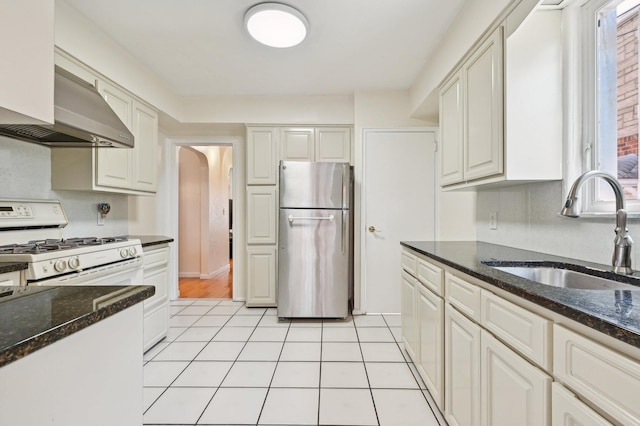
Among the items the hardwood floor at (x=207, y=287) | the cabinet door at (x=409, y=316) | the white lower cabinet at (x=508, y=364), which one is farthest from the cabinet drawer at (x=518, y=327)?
the hardwood floor at (x=207, y=287)

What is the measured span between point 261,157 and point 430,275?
235 centimetres

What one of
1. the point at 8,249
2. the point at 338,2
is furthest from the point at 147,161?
the point at 338,2

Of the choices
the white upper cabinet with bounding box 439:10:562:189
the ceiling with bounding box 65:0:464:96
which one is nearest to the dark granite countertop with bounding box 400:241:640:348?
the white upper cabinet with bounding box 439:10:562:189

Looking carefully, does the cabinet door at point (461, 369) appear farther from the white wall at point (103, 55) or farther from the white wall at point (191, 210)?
the white wall at point (191, 210)

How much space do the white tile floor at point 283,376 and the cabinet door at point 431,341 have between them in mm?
128

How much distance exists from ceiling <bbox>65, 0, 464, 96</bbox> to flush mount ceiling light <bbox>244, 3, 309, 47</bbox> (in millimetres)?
52

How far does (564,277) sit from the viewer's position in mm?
1381

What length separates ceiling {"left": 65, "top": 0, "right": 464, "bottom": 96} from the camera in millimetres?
1931

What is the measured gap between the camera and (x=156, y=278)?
8.07ft

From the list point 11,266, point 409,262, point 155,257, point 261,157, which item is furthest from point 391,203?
point 11,266

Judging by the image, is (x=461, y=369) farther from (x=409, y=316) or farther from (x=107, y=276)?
(x=107, y=276)

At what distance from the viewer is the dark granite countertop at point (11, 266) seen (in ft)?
4.31

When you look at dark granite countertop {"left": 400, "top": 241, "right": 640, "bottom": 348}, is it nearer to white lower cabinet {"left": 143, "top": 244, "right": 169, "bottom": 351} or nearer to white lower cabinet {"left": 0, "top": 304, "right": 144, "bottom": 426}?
white lower cabinet {"left": 0, "top": 304, "right": 144, "bottom": 426}

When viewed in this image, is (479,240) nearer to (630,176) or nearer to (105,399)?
(630,176)
